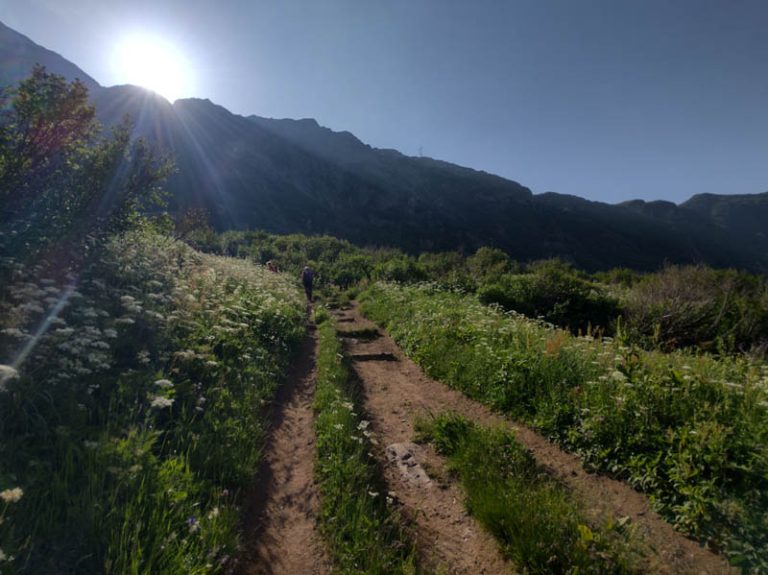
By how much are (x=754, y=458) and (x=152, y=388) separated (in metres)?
6.38

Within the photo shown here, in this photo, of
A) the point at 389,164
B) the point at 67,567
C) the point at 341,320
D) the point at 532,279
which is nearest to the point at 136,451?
the point at 67,567

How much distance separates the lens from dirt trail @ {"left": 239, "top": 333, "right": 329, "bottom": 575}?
295cm

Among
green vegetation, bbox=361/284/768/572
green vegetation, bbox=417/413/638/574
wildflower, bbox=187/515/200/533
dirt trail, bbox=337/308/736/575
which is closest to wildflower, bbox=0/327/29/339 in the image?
wildflower, bbox=187/515/200/533

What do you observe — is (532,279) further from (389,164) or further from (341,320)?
(389,164)

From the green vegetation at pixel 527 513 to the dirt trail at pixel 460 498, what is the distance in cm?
18

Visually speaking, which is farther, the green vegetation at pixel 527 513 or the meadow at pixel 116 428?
the green vegetation at pixel 527 513

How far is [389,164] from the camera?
157m

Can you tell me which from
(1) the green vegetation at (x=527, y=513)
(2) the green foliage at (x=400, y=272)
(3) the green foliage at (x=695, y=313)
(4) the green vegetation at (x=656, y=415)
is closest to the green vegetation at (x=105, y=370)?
(1) the green vegetation at (x=527, y=513)

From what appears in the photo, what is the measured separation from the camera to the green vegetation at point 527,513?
2.78m

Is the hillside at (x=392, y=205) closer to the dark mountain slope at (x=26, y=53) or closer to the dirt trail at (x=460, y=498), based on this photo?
the dark mountain slope at (x=26, y=53)

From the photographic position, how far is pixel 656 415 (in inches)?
164

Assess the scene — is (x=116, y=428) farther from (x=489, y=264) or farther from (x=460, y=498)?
(x=489, y=264)

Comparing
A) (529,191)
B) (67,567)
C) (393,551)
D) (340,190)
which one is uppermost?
(529,191)

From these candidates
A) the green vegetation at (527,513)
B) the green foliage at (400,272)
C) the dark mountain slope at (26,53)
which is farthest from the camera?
the dark mountain slope at (26,53)
